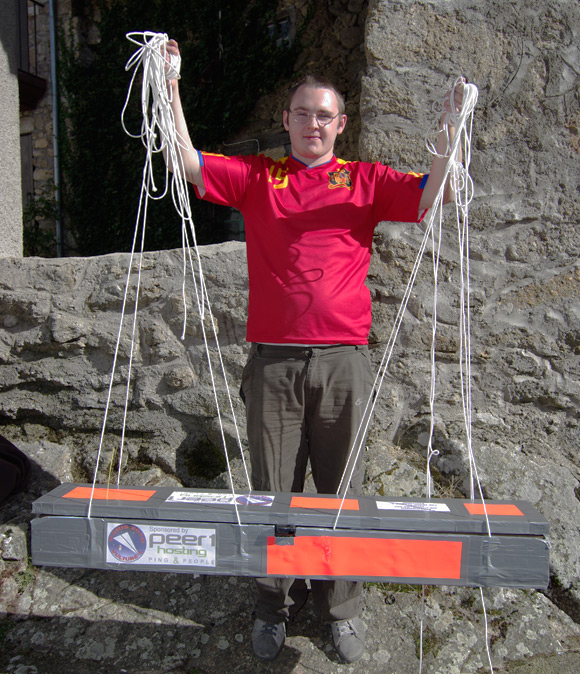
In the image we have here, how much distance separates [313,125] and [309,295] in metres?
0.51

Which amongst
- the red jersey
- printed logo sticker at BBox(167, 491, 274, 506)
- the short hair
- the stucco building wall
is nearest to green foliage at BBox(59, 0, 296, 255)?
the stucco building wall

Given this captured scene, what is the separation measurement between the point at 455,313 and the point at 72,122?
Answer: 4964 mm

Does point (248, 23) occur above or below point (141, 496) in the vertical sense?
above

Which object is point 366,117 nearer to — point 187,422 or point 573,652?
point 187,422

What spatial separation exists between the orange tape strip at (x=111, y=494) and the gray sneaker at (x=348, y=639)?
812 mm

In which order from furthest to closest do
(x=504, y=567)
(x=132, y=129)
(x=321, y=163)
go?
(x=132, y=129)
(x=321, y=163)
(x=504, y=567)

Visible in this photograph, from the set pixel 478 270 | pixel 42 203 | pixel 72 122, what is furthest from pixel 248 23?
pixel 478 270

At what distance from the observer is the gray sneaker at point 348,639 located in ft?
5.98

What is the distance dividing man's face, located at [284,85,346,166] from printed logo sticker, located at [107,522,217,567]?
114 centimetres

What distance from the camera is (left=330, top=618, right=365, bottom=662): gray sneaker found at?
1822 millimetres

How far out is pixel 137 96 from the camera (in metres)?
5.59

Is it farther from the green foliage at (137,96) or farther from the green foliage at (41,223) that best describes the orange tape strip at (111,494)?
the green foliage at (41,223)

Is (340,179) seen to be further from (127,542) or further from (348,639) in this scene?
(348,639)

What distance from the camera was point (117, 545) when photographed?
1327mm
